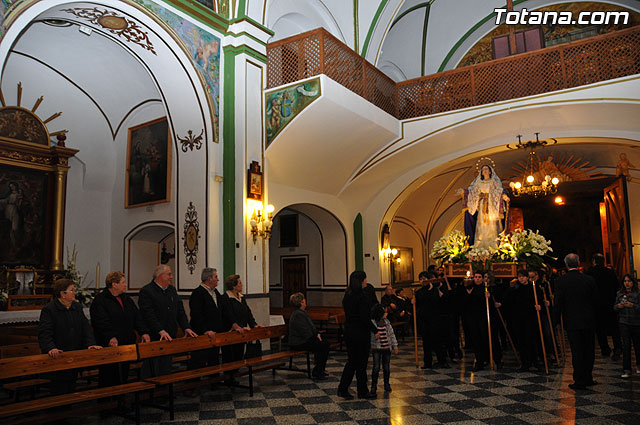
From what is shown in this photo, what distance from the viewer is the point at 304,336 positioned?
22.1 ft

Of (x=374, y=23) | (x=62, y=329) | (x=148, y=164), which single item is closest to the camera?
(x=62, y=329)

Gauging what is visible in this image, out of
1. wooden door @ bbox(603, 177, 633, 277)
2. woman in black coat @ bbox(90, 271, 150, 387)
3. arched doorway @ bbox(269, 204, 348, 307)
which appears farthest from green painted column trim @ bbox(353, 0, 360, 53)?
woman in black coat @ bbox(90, 271, 150, 387)

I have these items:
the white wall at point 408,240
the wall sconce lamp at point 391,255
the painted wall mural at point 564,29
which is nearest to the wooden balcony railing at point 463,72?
Answer: the painted wall mural at point 564,29

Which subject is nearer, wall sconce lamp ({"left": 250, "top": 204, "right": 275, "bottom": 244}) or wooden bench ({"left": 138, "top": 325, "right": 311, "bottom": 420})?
wooden bench ({"left": 138, "top": 325, "right": 311, "bottom": 420})

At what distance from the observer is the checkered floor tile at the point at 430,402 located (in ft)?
16.0

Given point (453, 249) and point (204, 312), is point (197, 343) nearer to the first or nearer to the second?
point (204, 312)

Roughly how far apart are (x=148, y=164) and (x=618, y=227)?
34.4 feet

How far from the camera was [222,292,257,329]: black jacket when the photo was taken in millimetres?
6359

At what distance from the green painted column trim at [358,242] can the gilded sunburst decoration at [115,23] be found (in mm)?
6869

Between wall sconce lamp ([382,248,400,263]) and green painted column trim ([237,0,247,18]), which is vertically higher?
green painted column trim ([237,0,247,18])

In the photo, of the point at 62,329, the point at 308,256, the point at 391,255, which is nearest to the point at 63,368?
the point at 62,329

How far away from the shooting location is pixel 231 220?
9047 millimetres

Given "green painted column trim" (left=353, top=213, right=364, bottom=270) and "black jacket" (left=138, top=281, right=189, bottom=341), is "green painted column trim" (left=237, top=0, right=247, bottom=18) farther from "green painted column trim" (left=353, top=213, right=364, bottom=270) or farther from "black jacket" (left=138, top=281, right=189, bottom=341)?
"green painted column trim" (left=353, top=213, right=364, bottom=270)

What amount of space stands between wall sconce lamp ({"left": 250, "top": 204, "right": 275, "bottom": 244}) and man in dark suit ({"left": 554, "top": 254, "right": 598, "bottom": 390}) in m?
4.97
